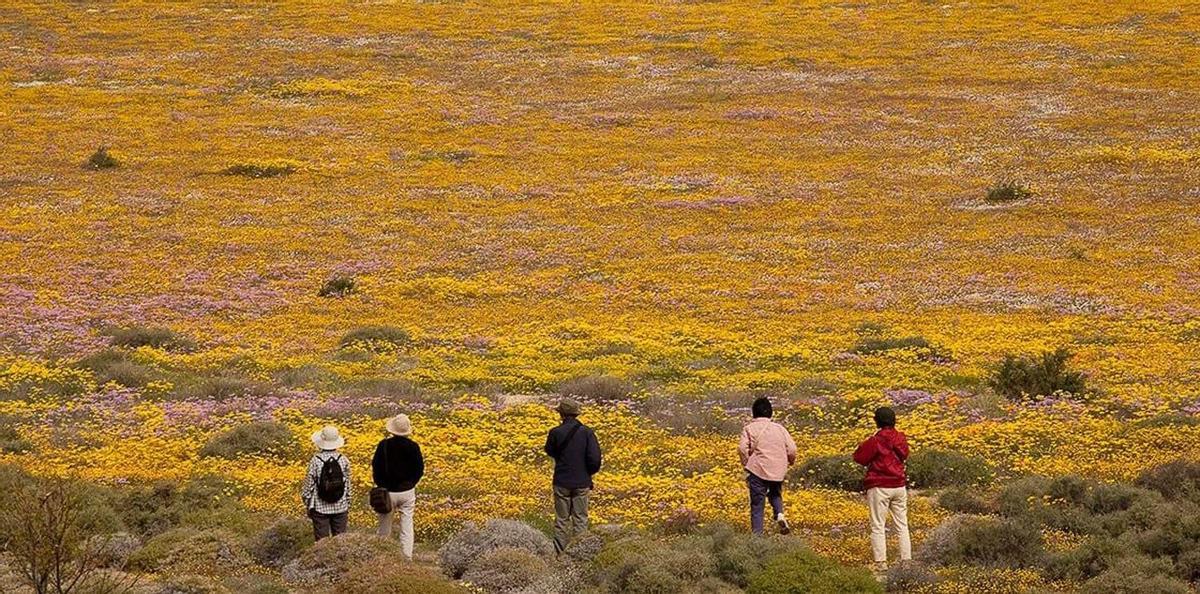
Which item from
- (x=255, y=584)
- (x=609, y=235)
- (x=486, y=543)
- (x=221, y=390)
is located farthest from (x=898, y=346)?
(x=255, y=584)

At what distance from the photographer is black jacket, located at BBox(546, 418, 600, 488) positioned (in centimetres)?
1694

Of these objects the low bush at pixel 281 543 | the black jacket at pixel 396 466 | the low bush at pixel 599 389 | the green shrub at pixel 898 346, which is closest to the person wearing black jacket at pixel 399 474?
the black jacket at pixel 396 466

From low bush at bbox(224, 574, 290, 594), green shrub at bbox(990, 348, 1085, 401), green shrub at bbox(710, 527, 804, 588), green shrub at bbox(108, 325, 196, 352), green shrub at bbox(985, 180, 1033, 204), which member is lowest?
green shrub at bbox(985, 180, 1033, 204)

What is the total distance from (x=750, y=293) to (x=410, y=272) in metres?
11.3

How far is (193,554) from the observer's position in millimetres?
Answer: 16250

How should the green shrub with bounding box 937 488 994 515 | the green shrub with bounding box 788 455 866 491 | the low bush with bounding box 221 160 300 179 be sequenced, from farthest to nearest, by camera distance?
the low bush with bounding box 221 160 300 179 → the green shrub with bounding box 788 455 866 491 → the green shrub with bounding box 937 488 994 515

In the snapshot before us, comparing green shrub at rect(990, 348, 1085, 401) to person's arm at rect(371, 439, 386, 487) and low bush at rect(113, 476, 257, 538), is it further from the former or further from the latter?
low bush at rect(113, 476, 257, 538)

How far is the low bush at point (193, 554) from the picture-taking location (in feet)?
52.2

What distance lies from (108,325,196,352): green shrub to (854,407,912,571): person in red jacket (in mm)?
21613

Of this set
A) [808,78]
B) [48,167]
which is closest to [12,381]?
[48,167]

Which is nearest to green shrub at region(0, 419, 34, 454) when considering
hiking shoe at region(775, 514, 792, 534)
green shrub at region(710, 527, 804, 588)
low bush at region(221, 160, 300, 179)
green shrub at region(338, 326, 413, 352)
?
green shrub at region(338, 326, 413, 352)

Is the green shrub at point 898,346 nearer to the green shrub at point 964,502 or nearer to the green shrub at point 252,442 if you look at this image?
the green shrub at point 964,502

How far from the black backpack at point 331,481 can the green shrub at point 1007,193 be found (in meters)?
40.6

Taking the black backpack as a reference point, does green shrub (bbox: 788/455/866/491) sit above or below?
below
